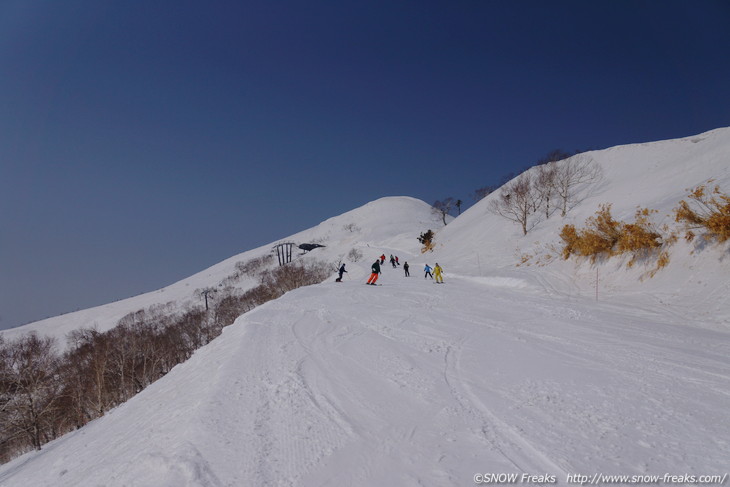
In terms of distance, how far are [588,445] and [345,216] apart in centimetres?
13787

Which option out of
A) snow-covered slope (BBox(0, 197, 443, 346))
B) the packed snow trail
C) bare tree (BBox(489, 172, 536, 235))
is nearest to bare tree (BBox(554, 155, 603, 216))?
bare tree (BBox(489, 172, 536, 235))

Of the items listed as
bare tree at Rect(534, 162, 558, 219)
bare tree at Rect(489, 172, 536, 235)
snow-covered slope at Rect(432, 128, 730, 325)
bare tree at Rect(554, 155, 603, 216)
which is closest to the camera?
snow-covered slope at Rect(432, 128, 730, 325)

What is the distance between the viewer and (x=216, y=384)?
567cm

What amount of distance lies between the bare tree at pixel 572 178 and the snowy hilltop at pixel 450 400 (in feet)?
91.1

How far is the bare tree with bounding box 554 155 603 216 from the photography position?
38062 mm

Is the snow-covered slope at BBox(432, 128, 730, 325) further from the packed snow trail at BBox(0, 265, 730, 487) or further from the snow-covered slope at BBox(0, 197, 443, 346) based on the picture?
the snow-covered slope at BBox(0, 197, 443, 346)

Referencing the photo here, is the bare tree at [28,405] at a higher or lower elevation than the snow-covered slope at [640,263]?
lower

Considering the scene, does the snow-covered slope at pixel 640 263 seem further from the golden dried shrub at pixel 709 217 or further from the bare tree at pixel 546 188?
the bare tree at pixel 546 188

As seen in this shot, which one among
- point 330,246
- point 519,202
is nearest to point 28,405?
point 519,202

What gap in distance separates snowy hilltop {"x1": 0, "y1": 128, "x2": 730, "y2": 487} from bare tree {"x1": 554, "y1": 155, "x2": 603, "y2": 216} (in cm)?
2778

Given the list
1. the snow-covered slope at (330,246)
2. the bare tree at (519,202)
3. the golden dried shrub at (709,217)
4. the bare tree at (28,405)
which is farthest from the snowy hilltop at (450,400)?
the snow-covered slope at (330,246)

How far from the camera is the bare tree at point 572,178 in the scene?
38062 millimetres

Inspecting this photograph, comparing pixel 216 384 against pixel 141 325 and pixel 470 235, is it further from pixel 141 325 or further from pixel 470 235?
pixel 141 325

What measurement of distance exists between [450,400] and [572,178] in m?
41.6
